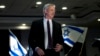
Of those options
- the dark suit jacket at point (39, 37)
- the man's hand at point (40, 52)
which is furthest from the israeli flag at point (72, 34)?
the man's hand at point (40, 52)

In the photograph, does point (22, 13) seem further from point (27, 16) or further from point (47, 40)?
point (47, 40)

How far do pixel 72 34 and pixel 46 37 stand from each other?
83cm

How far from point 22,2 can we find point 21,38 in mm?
4416

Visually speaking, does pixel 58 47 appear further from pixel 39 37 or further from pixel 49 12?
pixel 49 12

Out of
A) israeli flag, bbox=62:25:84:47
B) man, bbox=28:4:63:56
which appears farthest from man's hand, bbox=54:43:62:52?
israeli flag, bbox=62:25:84:47

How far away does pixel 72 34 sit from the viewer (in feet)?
8.34

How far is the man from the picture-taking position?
5.66 feet

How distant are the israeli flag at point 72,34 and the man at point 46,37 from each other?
72 cm

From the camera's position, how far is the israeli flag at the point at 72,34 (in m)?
2.52

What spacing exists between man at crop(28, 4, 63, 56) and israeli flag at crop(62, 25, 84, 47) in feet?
2.35

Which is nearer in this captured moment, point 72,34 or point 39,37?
point 39,37

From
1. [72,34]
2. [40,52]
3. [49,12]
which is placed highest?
[49,12]

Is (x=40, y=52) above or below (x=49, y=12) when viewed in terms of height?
below

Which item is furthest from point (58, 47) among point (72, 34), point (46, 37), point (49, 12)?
point (72, 34)
